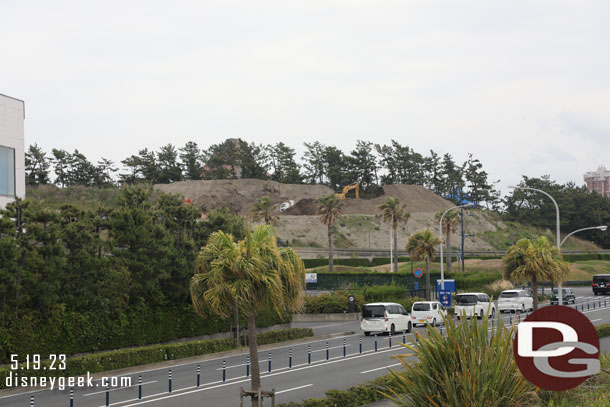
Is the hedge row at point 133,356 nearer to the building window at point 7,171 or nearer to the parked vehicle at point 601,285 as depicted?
the building window at point 7,171

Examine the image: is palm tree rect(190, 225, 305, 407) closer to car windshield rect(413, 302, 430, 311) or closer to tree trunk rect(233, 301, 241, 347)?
tree trunk rect(233, 301, 241, 347)

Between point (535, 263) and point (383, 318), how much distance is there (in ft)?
28.5

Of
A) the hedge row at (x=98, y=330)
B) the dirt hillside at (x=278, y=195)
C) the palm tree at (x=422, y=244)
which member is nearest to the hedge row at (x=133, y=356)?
the hedge row at (x=98, y=330)

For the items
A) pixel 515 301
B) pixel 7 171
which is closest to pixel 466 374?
pixel 7 171

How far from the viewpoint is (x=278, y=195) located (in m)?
152

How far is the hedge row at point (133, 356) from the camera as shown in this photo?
24.7 meters

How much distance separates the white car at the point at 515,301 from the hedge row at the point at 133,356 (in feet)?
62.7

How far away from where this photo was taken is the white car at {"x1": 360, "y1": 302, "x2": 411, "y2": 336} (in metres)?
37.0

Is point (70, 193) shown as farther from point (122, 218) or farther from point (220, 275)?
point (220, 275)

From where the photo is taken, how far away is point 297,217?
5482 inches

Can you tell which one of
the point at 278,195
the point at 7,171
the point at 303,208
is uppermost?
the point at 278,195

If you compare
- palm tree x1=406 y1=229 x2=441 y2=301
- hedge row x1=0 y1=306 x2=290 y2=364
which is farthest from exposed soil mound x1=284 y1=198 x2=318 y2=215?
hedge row x1=0 y1=306 x2=290 y2=364

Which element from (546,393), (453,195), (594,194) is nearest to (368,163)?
(453,195)

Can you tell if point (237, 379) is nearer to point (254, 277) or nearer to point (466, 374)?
point (254, 277)
